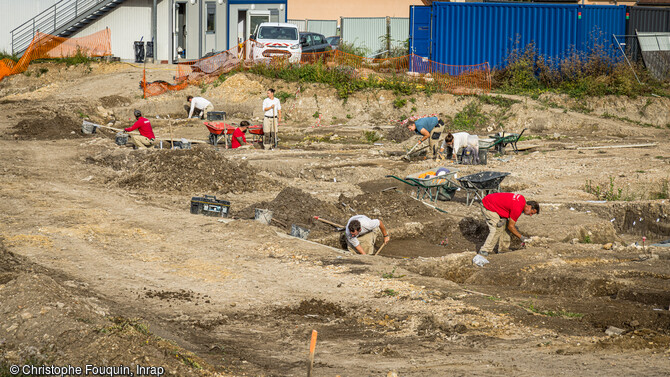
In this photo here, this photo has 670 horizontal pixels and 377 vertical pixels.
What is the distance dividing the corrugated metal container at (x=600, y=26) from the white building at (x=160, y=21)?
13.1 meters

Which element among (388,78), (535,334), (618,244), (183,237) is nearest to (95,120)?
(388,78)

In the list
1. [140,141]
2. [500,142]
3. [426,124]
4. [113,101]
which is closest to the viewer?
[426,124]

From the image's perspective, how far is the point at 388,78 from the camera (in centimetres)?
2462

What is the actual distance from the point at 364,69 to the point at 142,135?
1067cm

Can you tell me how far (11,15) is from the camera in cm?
3022

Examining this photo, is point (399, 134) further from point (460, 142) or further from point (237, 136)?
point (237, 136)

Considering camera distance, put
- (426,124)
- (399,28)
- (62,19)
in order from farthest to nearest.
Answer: (399,28), (62,19), (426,124)

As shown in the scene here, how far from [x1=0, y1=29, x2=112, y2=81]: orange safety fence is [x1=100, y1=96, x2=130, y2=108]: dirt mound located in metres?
5.84

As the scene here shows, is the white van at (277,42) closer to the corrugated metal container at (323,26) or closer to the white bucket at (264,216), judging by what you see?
the corrugated metal container at (323,26)

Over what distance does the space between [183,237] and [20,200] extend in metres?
3.69

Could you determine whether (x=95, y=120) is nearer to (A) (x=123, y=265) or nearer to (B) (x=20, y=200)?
(B) (x=20, y=200)

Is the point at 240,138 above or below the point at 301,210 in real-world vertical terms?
above

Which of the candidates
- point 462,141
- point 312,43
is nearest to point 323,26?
point 312,43

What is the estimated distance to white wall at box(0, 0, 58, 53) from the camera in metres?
30.2
